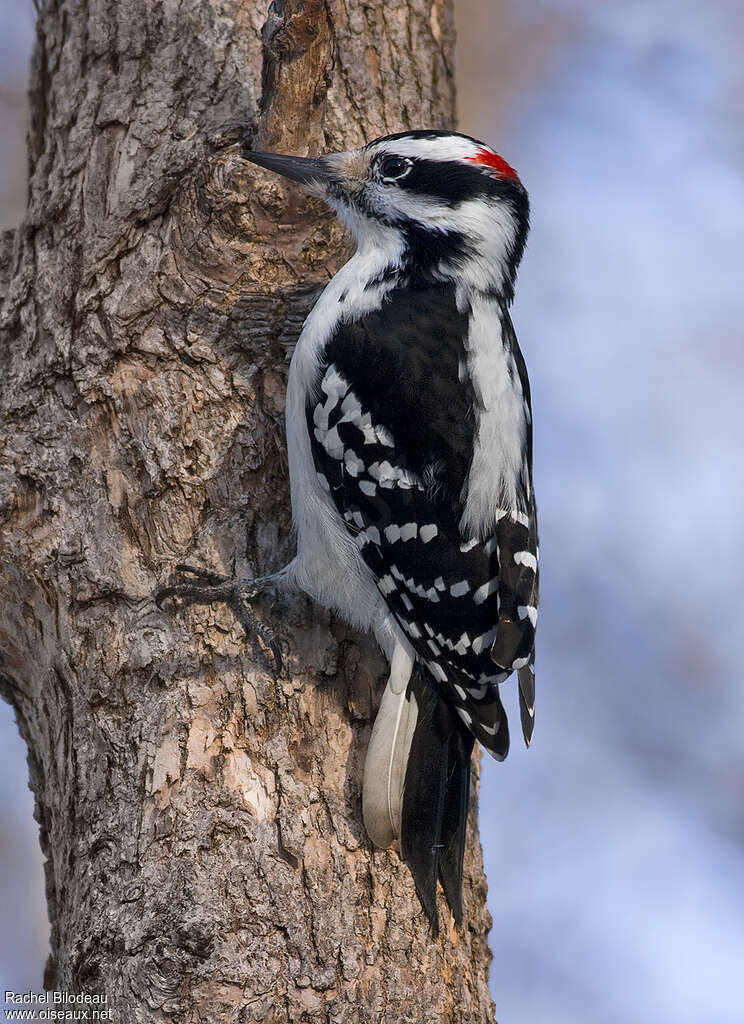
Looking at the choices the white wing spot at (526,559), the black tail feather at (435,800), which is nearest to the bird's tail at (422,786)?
the black tail feather at (435,800)

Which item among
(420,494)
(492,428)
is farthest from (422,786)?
(492,428)

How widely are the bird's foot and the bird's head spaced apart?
1.09 metres

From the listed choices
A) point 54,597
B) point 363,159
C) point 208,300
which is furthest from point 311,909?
point 363,159

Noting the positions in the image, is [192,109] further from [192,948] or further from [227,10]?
[192,948]

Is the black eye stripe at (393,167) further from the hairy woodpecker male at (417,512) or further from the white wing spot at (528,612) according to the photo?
the white wing spot at (528,612)

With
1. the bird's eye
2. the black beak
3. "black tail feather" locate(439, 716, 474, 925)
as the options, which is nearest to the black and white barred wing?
"black tail feather" locate(439, 716, 474, 925)

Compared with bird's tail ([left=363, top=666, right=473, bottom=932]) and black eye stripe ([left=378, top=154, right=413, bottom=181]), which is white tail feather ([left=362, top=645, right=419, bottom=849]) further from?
black eye stripe ([left=378, top=154, right=413, bottom=181])

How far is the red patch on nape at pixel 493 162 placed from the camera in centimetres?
320

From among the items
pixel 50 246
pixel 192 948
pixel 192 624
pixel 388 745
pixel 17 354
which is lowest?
pixel 192 948

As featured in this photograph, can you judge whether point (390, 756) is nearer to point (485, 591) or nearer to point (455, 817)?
point (455, 817)

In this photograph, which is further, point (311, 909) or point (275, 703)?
point (275, 703)

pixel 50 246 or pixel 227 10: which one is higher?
pixel 227 10

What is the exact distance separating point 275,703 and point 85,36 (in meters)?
2.36

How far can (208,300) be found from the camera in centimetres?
295
